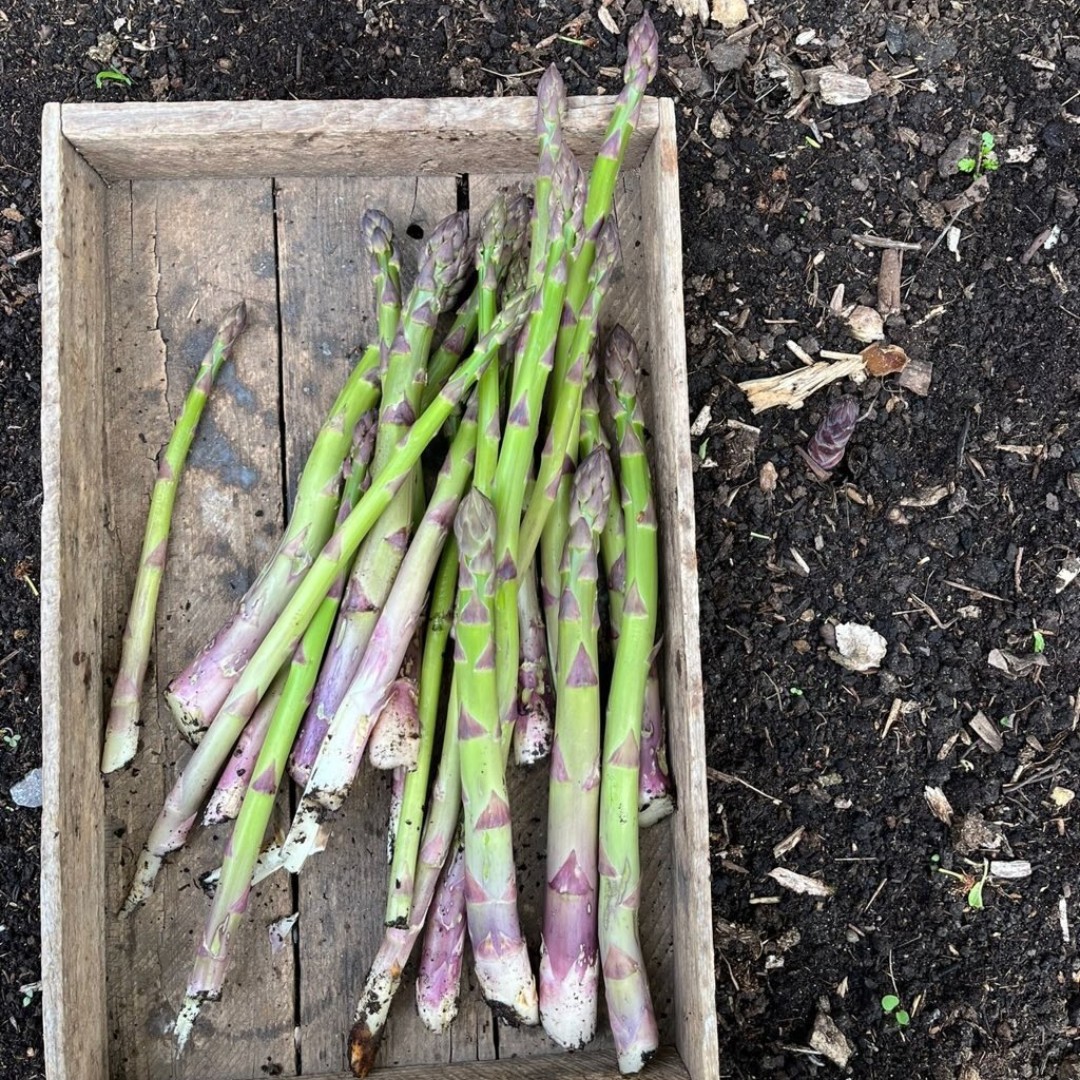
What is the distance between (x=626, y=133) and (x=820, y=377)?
2.44 ft

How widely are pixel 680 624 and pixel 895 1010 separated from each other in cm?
109

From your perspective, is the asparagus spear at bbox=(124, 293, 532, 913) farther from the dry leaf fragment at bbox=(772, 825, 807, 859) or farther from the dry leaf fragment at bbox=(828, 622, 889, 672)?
the dry leaf fragment at bbox=(772, 825, 807, 859)

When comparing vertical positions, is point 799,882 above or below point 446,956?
below

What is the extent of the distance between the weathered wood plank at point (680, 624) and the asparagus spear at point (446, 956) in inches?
17.0

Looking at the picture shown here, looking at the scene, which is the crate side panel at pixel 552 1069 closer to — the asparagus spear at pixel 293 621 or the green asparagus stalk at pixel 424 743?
the green asparagus stalk at pixel 424 743

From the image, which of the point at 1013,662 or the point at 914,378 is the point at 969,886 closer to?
the point at 1013,662

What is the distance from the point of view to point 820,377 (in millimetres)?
2439

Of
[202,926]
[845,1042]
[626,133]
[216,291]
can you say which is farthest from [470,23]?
[845,1042]

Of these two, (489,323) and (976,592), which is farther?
(976,592)

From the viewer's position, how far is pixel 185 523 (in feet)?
7.16

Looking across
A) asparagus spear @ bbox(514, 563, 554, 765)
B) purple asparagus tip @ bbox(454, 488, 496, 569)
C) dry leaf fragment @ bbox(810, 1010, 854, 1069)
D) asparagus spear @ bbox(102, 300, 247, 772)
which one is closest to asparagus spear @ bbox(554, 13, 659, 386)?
purple asparagus tip @ bbox(454, 488, 496, 569)

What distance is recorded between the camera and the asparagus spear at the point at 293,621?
1.94 meters

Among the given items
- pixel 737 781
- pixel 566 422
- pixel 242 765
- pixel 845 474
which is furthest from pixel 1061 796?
pixel 242 765

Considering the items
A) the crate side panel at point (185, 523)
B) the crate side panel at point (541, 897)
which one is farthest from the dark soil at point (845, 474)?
the crate side panel at point (185, 523)
